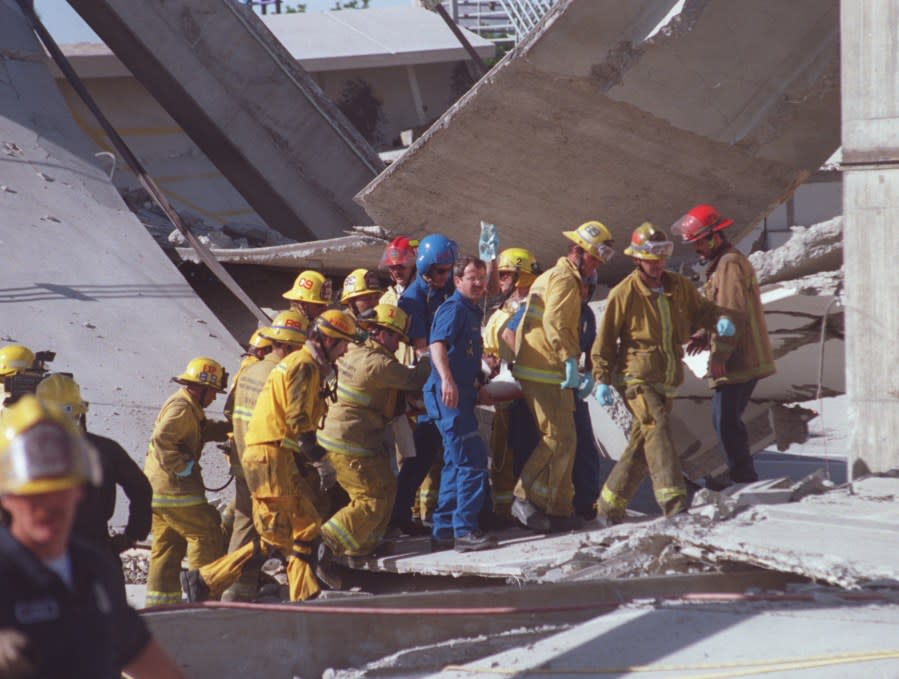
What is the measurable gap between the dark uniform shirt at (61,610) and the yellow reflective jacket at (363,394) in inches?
157

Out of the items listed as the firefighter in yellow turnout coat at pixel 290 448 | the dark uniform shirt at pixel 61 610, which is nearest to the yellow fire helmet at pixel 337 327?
the firefighter in yellow turnout coat at pixel 290 448

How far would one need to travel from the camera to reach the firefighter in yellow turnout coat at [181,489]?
23.8 ft

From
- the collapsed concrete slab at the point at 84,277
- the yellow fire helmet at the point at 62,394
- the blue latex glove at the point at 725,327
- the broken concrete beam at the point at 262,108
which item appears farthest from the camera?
the broken concrete beam at the point at 262,108

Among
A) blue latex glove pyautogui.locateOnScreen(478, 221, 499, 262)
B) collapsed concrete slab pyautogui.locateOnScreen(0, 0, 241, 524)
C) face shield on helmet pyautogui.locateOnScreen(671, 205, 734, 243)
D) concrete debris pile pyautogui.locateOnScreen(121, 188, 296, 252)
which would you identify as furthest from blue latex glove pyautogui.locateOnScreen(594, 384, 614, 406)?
concrete debris pile pyautogui.locateOnScreen(121, 188, 296, 252)

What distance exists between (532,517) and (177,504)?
6.51ft

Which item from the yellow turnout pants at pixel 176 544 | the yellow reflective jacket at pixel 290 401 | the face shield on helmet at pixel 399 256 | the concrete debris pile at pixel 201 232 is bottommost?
the yellow turnout pants at pixel 176 544

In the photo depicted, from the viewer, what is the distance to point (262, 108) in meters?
14.1

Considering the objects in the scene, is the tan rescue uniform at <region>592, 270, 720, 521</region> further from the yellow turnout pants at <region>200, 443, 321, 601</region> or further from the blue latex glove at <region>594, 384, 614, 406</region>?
the yellow turnout pants at <region>200, 443, 321, 601</region>

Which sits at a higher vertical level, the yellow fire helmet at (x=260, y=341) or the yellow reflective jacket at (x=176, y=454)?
the yellow fire helmet at (x=260, y=341)

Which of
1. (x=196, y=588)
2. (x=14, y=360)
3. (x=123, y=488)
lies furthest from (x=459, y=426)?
(x=14, y=360)

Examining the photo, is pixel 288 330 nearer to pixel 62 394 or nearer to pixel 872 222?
pixel 62 394

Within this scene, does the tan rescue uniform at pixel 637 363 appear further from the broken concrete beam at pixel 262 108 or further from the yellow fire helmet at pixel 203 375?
the broken concrete beam at pixel 262 108

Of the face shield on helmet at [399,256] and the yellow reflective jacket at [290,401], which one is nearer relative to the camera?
the yellow reflective jacket at [290,401]

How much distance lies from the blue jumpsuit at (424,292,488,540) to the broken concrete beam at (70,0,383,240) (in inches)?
294
